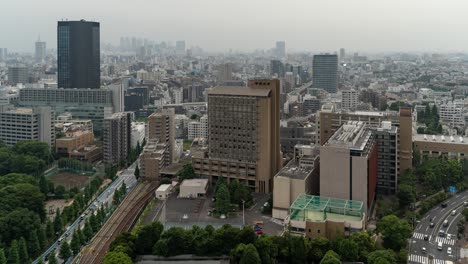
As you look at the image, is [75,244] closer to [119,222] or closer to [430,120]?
[119,222]

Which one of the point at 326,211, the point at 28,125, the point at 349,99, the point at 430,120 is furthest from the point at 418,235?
the point at 349,99

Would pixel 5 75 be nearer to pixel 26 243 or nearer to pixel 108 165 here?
pixel 108 165

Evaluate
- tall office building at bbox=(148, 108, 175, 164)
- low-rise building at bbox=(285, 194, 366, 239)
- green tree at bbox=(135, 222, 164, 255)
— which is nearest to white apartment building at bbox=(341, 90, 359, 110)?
tall office building at bbox=(148, 108, 175, 164)

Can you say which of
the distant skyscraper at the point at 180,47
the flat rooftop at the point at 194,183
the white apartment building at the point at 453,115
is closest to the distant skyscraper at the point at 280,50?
the distant skyscraper at the point at 180,47

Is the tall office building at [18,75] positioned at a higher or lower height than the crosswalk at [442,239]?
higher

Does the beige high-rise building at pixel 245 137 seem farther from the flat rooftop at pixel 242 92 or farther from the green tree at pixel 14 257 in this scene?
the green tree at pixel 14 257
